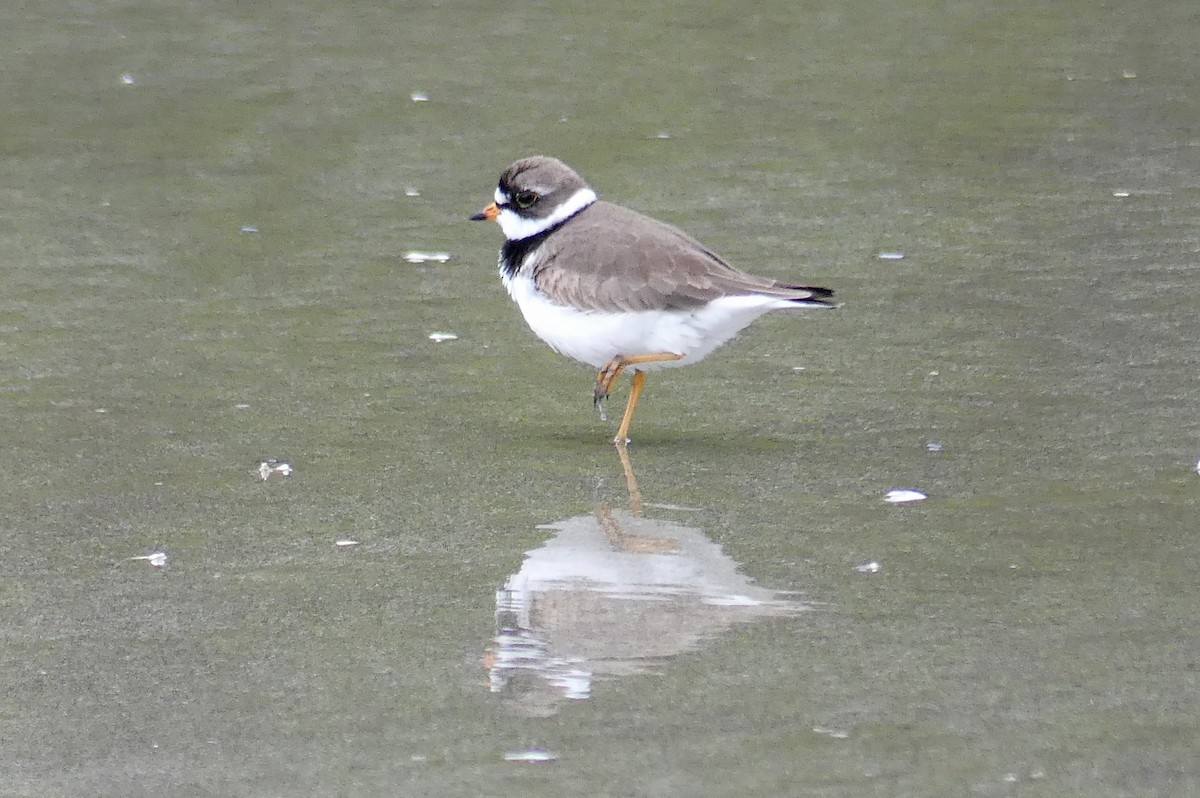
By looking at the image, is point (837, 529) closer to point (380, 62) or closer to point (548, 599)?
point (548, 599)

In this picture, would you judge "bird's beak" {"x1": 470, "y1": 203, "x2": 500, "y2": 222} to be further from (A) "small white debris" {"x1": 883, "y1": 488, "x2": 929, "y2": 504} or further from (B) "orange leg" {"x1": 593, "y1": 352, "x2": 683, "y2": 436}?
(A) "small white debris" {"x1": 883, "y1": 488, "x2": 929, "y2": 504}

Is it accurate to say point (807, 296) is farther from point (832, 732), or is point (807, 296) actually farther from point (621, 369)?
point (832, 732)

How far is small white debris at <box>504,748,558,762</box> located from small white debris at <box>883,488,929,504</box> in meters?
1.91

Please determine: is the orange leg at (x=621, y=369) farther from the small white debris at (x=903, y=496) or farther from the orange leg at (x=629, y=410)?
the small white debris at (x=903, y=496)

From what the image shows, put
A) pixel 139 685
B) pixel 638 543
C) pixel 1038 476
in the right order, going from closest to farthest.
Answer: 1. pixel 139 685
2. pixel 638 543
3. pixel 1038 476

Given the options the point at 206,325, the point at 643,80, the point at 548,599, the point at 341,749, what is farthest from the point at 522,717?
the point at 643,80

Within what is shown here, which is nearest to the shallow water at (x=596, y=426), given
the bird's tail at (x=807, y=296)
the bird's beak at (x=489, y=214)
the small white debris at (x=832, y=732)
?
the small white debris at (x=832, y=732)

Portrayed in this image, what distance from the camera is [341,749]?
404 centimetres

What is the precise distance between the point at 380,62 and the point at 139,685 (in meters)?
7.66

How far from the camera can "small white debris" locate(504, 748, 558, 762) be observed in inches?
156

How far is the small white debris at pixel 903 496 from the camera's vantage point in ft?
18.2

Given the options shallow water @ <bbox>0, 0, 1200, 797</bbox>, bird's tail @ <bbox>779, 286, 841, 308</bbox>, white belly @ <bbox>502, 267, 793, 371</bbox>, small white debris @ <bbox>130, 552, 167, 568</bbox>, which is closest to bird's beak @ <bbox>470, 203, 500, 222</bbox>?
white belly @ <bbox>502, 267, 793, 371</bbox>

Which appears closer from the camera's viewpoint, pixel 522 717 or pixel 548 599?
pixel 522 717

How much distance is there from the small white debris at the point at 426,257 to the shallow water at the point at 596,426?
0.16 ft
